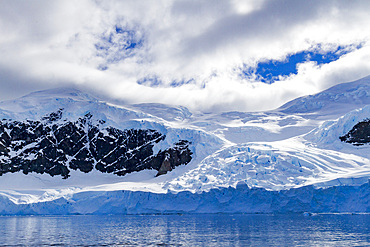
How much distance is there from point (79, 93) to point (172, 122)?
23.5 metres

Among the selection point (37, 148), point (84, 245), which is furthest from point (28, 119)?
point (84, 245)

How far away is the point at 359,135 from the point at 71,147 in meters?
49.9

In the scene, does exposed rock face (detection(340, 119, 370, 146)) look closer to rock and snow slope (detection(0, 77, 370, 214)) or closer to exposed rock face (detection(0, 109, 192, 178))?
rock and snow slope (detection(0, 77, 370, 214))

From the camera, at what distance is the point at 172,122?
73.0 meters

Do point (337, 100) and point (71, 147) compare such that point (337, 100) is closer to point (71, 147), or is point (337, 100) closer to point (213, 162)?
point (213, 162)

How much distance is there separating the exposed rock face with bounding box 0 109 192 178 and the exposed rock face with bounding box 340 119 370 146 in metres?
30.4

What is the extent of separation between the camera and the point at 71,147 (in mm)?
74750

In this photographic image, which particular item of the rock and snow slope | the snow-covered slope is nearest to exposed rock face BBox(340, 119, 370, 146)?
the rock and snow slope

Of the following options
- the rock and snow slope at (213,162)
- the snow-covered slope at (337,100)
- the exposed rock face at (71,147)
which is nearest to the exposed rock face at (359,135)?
the rock and snow slope at (213,162)

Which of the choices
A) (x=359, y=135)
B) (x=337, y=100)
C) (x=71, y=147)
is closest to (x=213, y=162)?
(x=359, y=135)

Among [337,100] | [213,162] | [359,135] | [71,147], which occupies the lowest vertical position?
[213,162]

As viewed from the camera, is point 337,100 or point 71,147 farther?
point 71,147

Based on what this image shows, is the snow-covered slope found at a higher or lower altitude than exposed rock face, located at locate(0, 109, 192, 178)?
higher

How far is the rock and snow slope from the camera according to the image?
43750mm
